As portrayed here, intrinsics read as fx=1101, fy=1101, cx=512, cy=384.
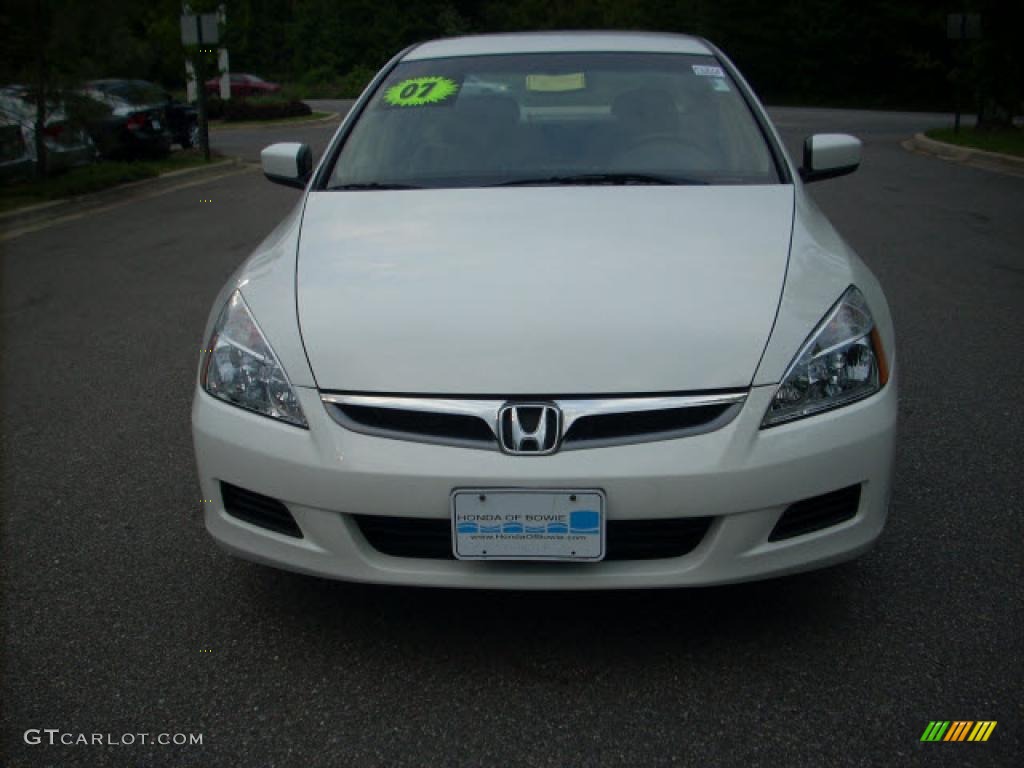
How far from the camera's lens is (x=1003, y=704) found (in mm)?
2393

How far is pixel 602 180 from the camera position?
3.48 m

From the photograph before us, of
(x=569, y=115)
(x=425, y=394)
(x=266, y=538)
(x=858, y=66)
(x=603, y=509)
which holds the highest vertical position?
(x=569, y=115)

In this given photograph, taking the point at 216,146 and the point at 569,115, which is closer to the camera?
the point at 569,115

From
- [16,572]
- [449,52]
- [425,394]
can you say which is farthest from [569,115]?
[16,572]

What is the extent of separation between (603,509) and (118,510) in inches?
77.5

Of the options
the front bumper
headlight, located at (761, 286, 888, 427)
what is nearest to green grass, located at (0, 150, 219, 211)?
the front bumper

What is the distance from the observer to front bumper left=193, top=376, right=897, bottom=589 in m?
2.34

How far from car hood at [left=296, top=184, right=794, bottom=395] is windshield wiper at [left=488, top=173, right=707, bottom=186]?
0.16m

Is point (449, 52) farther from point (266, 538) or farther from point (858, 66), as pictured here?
point (858, 66)

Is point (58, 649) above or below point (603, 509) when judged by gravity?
below

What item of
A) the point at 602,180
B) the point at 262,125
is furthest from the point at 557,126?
the point at 262,125

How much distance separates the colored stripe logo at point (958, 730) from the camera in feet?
7.48

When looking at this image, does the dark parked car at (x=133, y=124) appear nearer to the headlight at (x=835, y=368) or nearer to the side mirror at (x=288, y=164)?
the side mirror at (x=288, y=164)

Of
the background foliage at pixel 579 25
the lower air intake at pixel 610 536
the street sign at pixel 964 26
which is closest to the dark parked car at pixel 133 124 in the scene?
the background foliage at pixel 579 25
